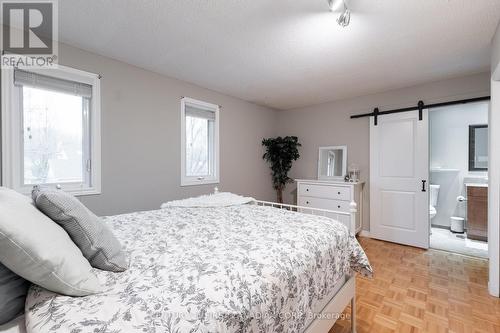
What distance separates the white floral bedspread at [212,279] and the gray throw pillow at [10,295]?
0.19 feet

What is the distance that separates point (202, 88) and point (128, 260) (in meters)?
2.79

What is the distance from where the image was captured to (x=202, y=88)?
131 inches

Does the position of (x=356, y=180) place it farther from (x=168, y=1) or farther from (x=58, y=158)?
(x=58, y=158)

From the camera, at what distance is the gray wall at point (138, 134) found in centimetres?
241

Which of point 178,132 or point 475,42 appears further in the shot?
point 178,132

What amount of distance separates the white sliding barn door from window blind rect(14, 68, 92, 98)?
3.83 metres

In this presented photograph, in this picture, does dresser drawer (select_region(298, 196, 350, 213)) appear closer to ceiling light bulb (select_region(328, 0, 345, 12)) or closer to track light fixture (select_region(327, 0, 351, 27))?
track light fixture (select_region(327, 0, 351, 27))

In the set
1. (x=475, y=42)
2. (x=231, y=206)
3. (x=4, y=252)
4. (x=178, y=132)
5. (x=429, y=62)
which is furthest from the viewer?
(x=178, y=132)

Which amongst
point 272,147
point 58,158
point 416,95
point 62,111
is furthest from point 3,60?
point 416,95

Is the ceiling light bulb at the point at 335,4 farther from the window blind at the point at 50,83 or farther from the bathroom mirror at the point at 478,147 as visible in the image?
the bathroom mirror at the point at 478,147

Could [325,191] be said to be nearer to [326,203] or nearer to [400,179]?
[326,203]

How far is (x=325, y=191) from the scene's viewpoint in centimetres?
362

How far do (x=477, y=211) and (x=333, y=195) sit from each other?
2.18 meters

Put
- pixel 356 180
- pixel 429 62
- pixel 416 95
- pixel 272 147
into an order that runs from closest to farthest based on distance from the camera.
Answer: pixel 429 62 < pixel 416 95 < pixel 356 180 < pixel 272 147
